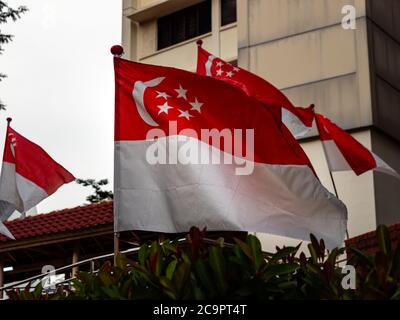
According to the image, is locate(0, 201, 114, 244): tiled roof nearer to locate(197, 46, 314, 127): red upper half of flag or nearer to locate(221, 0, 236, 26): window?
locate(197, 46, 314, 127): red upper half of flag

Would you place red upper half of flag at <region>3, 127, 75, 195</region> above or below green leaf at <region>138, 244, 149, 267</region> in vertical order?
above

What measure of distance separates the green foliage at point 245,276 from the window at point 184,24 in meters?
18.6

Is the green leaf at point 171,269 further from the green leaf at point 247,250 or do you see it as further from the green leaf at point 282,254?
the green leaf at point 282,254

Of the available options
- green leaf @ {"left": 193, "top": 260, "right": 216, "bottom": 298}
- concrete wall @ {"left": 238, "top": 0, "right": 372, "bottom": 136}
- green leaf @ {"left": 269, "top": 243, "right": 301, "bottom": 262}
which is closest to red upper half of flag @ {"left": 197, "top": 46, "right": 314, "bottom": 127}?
green leaf @ {"left": 269, "top": 243, "right": 301, "bottom": 262}

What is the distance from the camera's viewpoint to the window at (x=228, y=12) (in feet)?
82.6

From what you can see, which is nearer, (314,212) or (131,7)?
(314,212)

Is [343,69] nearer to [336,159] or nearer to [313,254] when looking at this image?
[336,159]

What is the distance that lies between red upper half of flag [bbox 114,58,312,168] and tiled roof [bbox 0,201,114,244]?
7.51 metres

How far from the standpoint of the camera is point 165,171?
35.1 ft

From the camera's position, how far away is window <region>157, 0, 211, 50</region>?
85.1 feet

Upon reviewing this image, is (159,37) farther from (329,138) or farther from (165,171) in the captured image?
(165,171)

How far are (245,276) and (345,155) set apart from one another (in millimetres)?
7771
